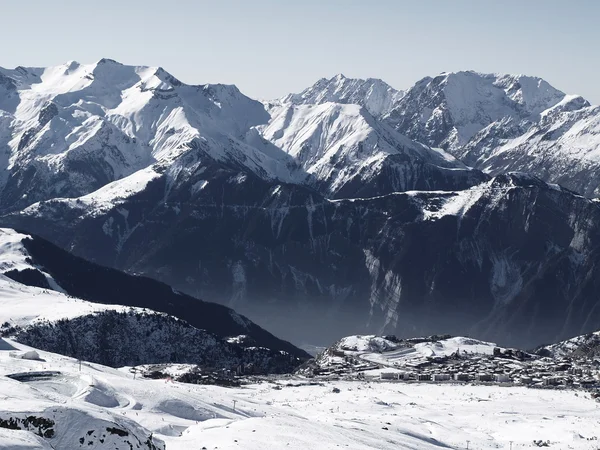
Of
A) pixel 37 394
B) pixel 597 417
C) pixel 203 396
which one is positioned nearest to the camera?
pixel 37 394

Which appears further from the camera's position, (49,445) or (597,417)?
(597,417)

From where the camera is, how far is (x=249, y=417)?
458 ft

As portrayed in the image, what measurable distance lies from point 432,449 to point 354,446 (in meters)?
22.2

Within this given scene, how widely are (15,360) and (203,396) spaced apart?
92.3 feet

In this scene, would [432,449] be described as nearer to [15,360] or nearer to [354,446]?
[354,446]

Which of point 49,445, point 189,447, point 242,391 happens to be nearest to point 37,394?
point 189,447

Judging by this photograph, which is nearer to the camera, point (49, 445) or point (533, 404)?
point (49, 445)

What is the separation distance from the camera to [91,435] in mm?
78875

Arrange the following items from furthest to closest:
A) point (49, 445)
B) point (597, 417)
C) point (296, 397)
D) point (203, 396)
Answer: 1. point (296, 397)
2. point (597, 417)
3. point (203, 396)
4. point (49, 445)

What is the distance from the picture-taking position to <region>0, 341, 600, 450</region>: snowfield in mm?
81625

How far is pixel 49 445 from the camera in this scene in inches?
2923

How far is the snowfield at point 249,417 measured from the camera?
268 feet

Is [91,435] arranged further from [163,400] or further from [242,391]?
[242,391]

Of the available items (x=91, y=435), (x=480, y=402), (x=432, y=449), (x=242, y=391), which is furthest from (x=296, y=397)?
(x=91, y=435)
